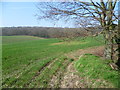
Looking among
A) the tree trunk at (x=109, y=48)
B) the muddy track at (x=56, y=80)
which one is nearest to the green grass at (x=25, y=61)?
the muddy track at (x=56, y=80)

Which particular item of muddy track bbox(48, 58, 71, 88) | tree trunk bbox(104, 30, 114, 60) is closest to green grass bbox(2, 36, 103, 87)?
muddy track bbox(48, 58, 71, 88)

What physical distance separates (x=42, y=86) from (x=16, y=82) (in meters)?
1.38

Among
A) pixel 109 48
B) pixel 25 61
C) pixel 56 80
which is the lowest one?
pixel 25 61

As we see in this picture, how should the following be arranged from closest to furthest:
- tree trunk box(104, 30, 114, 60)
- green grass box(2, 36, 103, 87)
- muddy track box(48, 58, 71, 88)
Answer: muddy track box(48, 58, 71, 88)
green grass box(2, 36, 103, 87)
tree trunk box(104, 30, 114, 60)

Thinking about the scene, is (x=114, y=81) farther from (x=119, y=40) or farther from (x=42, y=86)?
(x=119, y=40)

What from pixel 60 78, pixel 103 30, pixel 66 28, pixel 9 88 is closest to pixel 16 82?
pixel 9 88

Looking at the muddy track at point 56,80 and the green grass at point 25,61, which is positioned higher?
the muddy track at point 56,80

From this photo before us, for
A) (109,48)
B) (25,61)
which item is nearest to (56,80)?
(109,48)

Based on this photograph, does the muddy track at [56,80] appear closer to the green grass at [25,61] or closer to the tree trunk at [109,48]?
the green grass at [25,61]

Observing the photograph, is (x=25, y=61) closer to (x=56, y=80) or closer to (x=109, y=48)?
(x=56, y=80)

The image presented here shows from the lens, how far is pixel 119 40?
7.01 metres

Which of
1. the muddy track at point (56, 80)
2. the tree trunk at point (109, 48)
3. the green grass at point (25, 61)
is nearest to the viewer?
the muddy track at point (56, 80)

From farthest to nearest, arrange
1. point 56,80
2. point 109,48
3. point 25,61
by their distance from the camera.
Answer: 1. point 25,61
2. point 109,48
3. point 56,80

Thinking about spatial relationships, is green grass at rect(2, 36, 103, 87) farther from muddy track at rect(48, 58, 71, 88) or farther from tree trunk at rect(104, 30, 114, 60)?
tree trunk at rect(104, 30, 114, 60)
